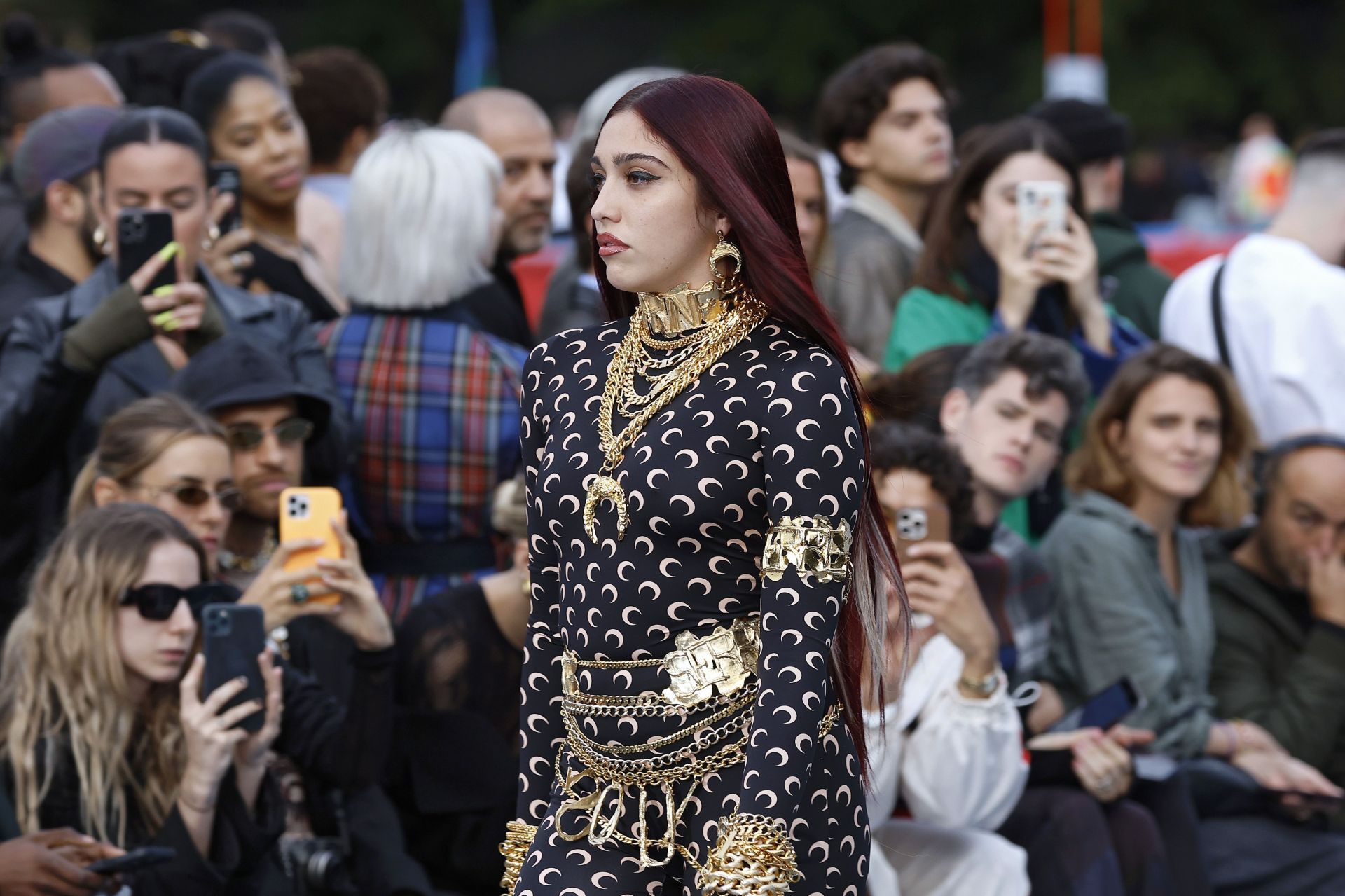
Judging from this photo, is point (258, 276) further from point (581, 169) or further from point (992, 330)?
point (992, 330)

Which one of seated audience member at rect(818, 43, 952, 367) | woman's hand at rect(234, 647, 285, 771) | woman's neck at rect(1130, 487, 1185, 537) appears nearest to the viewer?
woman's hand at rect(234, 647, 285, 771)

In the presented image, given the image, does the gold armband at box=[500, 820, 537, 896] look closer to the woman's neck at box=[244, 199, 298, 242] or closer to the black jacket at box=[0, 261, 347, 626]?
the black jacket at box=[0, 261, 347, 626]

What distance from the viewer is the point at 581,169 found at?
6.10m

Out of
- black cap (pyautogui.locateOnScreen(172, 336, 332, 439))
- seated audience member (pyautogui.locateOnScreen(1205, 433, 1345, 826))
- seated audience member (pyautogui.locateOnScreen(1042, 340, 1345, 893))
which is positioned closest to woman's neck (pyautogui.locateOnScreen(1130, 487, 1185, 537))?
seated audience member (pyautogui.locateOnScreen(1042, 340, 1345, 893))

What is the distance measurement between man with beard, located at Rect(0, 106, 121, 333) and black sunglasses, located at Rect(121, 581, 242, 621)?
1410 millimetres

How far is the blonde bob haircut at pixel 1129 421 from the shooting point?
6.09m

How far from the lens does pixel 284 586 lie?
Answer: 4.73 metres

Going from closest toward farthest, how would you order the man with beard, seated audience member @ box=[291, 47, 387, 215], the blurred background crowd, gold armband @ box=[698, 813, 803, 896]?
gold armband @ box=[698, 813, 803, 896], the blurred background crowd, the man with beard, seated audience member @ box=[291, 47, 387, 215]

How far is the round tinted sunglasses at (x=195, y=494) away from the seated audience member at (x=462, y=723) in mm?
557

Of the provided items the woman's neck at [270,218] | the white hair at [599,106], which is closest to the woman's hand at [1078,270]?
the white hair at [599,106]

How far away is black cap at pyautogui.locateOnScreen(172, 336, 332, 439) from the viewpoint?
5.24 meters

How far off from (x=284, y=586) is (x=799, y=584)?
1984 mm

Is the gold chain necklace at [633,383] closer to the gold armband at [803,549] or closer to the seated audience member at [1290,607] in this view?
the gold armband at [803,549]

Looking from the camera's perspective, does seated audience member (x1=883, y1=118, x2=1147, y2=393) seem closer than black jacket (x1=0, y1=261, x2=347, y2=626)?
No
